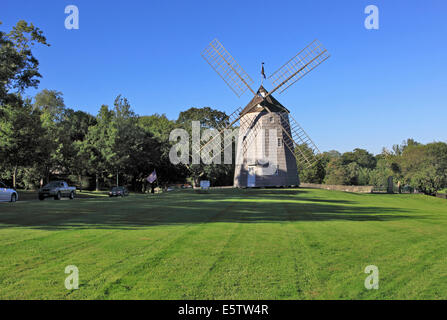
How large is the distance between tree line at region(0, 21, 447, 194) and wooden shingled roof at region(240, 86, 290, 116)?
4.94 m

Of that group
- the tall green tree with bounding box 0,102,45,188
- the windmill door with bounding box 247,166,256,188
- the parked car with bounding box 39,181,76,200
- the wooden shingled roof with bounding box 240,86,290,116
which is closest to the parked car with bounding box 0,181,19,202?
the parked car with bounding box 39,181,76,200

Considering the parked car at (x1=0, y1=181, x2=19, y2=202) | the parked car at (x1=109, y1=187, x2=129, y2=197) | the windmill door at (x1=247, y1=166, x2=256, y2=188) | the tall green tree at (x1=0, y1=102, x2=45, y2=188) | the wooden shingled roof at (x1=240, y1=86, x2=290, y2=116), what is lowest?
the parked car at (x1=109, y1=187, x2=129, y2=197)

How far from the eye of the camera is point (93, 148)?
6412 centimetres

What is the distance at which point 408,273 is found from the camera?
7.68 meters

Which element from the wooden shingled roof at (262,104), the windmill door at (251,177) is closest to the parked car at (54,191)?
the windmill door at (251,177)

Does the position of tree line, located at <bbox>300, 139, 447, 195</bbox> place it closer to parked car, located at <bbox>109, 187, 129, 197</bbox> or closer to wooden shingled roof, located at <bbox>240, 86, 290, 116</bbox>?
wooden shingled roof, located at <bbox>240, 86, 290, 116</bbox>

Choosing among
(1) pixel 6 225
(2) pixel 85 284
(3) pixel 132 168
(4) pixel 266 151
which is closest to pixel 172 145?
(3) pixel 132 168

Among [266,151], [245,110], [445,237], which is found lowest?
[445,237]

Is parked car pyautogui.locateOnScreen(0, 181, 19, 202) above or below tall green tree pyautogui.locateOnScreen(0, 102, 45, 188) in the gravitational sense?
below

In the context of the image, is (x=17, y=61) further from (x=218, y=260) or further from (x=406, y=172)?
(x=406, y=172)

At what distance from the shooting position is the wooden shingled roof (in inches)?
1783

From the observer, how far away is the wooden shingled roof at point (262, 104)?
45.3 m
